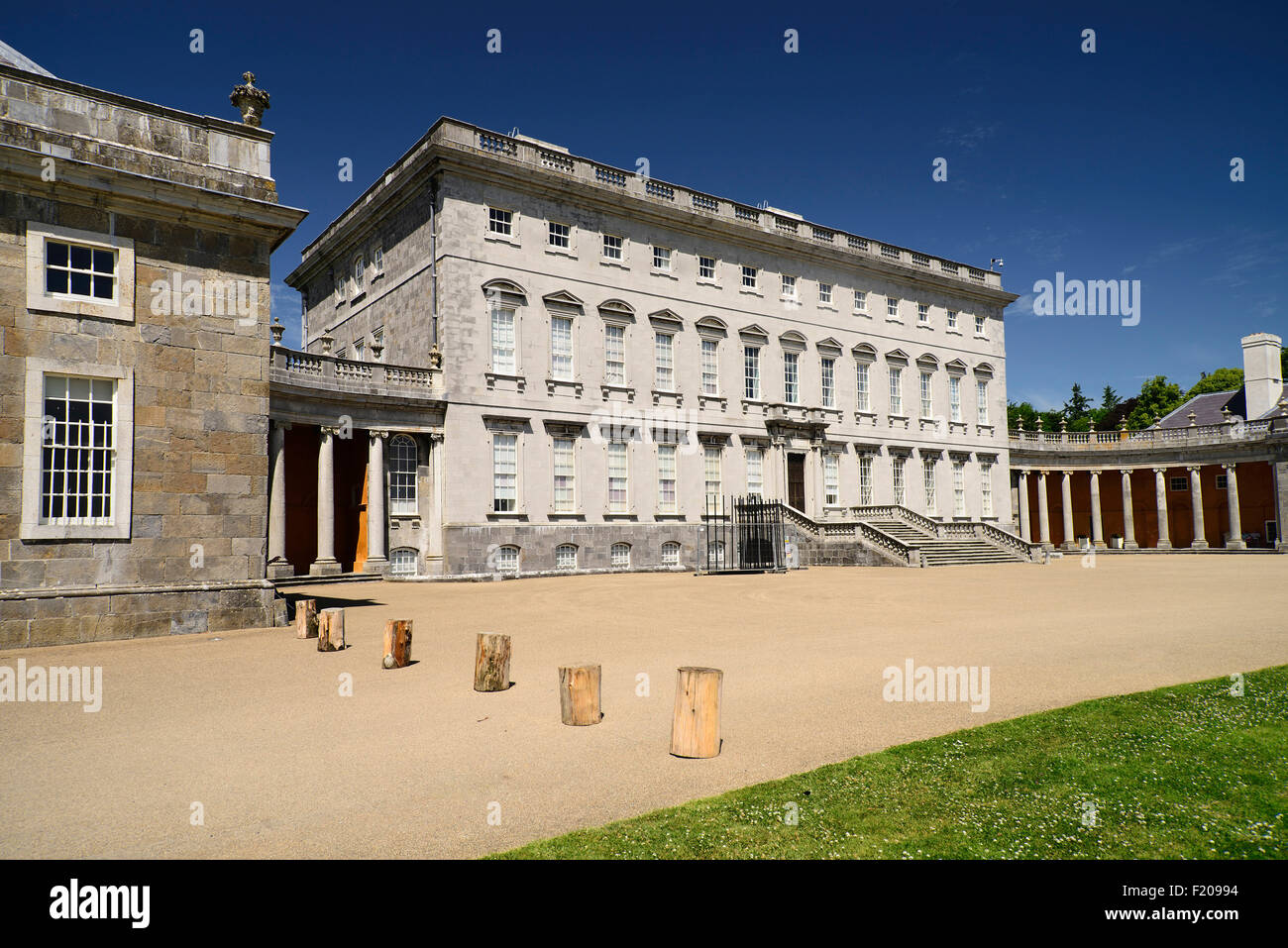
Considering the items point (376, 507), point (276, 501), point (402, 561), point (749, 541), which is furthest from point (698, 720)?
point (749, 541)

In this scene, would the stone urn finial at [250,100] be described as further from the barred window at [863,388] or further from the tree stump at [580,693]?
the barred window at [863,388]

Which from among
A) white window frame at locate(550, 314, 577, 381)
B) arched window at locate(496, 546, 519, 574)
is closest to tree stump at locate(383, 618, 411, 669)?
arched window at locate(496, 546, 519, 574)

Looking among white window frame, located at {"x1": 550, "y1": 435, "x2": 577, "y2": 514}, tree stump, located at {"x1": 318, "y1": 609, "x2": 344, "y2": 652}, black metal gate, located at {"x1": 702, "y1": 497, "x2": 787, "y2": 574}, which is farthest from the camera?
white window frame, located at {"x1": 550, "y1": 435, "x2": 577, "y2": 514}

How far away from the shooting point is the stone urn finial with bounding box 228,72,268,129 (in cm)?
1488

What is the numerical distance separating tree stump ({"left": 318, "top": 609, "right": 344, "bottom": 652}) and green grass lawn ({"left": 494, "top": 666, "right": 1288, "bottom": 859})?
8078 millimetres

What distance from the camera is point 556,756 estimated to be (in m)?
6.32

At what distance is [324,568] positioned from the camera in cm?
2473

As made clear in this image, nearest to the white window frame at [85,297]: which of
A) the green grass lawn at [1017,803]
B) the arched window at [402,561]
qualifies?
the green grass lawn at [1017,803]

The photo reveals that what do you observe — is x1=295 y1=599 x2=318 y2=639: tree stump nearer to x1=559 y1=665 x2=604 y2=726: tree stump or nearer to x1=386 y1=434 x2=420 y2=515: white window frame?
x1=559 y1=665 x2=604 y2=726: tree stump

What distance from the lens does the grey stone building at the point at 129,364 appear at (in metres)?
12.2

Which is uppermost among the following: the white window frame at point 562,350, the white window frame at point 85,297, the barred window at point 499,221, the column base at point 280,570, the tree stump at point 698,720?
the barred window at point 499,221

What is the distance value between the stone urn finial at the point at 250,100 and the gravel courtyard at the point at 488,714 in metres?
9.53
